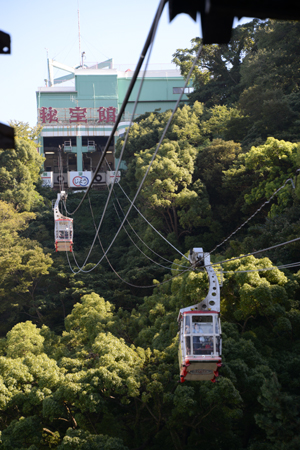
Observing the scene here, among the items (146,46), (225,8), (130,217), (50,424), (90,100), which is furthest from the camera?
(90,100)

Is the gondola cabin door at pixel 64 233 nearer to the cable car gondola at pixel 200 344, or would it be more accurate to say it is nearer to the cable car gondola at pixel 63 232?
the cable car gondola at pixel 63 232

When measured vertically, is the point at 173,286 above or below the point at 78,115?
below

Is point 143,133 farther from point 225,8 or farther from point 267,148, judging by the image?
point 225,8

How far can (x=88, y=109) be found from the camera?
47562 millimetres

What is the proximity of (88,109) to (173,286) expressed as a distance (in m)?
31.4

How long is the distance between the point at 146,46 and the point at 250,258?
13.7 m

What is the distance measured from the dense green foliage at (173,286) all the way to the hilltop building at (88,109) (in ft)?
16.7

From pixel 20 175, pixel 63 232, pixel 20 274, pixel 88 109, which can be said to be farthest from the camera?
pixel 88 109

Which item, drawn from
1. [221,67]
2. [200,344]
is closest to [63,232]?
[200,344]

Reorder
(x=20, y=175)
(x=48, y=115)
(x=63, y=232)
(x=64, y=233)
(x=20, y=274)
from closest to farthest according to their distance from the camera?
1. (x=64, y=233)
2. (x=63, y=232)
3. (x=20, y=274)
4. (x=20, y=175)
5. (x=48, y=115)

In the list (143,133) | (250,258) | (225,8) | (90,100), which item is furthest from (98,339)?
(90,100)

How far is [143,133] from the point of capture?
35062 mm

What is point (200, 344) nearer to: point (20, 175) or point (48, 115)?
point (20, 175)

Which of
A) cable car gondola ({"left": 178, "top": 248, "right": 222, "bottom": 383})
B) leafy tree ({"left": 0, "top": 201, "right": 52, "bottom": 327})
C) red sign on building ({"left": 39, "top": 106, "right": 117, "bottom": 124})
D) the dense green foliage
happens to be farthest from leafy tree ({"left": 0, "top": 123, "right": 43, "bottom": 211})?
cable car gondola ({"left": 178, "top": 248, "right": 222, "bottom": 383})
